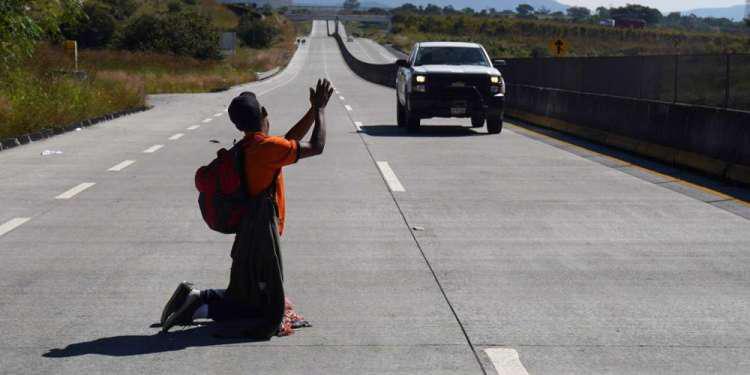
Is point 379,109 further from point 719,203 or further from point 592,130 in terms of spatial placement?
point 719,203

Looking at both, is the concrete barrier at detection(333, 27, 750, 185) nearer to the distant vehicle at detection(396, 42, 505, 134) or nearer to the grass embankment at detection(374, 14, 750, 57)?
the distant vehicle at detection(396, 42, 505, 134)

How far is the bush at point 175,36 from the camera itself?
105 meters

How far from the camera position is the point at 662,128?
1803 cm

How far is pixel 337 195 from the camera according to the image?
13.2m

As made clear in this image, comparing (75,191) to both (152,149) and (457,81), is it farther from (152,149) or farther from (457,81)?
(457,81)

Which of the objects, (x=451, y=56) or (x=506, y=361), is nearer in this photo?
(x=506, y=361)

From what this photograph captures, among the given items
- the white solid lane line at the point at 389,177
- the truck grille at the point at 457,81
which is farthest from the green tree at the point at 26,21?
the white solid lane line at the point at 389,177

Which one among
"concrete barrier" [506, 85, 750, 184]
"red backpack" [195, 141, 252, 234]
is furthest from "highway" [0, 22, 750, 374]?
"concrete barrier" [506, 85, 750, 184]

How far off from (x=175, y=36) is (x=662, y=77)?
90501 millimetres

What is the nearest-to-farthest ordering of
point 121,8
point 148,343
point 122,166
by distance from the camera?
point 148,343
point 122,166
point 121,8

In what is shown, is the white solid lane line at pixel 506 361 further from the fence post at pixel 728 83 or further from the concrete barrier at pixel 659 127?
the fence post at pixel 728 83

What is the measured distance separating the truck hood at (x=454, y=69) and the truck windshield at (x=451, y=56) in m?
0.50

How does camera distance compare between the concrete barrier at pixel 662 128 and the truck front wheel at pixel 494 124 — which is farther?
the truck front wheel at pixel 494 124

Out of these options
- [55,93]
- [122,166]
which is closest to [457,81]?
[122,166]
